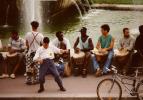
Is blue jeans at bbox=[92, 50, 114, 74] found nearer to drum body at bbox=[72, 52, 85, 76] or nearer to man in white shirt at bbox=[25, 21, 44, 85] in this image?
drum body at bbox=[72, 52, 85, 76]

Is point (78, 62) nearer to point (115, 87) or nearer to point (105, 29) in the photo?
point (105, 29)

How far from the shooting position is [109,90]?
552 inches

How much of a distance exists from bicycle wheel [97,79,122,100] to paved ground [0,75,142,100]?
32 cm

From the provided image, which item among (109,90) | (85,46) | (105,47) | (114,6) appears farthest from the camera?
(114,6)

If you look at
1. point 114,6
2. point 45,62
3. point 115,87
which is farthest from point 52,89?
point 114,6

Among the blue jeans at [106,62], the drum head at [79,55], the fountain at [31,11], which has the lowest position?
the blue jeans at [106,62]

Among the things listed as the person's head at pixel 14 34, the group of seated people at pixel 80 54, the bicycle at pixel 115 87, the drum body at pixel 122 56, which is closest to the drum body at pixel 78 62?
the group of seated people at pixel 80 54

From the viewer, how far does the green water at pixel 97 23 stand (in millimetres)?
23531

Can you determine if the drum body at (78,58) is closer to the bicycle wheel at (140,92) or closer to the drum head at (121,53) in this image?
the drum head at (121,53)

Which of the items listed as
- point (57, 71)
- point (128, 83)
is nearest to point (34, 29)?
point (57, 71)

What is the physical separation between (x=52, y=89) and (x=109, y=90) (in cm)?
188

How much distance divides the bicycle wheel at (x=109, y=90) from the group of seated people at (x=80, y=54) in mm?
1979

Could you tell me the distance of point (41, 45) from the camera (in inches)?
630

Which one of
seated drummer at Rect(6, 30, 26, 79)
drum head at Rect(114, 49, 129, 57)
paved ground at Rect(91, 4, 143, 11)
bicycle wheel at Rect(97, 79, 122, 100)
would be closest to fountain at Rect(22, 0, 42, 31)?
paved ground at Rect(91, 4, 143, 11)
